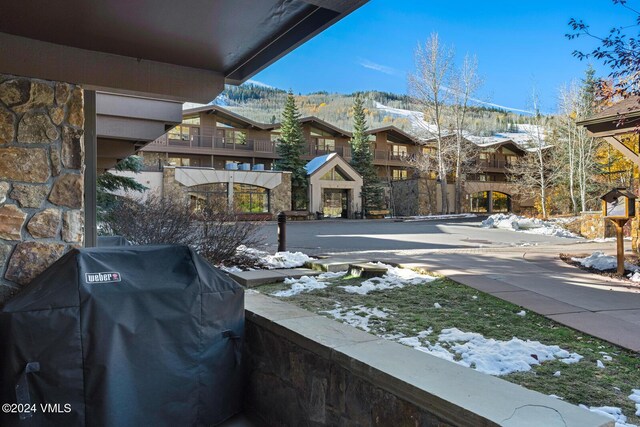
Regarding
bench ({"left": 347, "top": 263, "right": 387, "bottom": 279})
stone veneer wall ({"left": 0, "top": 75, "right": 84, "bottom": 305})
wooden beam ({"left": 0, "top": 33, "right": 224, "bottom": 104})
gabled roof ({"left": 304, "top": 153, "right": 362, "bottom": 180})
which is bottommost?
bench ({"left": 347, "top": 263, "right": 387, "bottom": 279})

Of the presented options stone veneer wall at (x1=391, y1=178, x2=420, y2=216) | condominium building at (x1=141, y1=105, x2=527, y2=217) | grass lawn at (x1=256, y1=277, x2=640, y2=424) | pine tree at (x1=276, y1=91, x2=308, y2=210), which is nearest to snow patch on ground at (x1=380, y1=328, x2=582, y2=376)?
grass lawn at (x1=256, y1=277, x2=640, y2=424)

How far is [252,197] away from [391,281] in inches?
946

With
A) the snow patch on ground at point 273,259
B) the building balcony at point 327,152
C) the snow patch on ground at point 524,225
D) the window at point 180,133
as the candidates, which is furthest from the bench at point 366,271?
the building balcony at point 327,152

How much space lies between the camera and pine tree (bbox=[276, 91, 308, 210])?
102ft

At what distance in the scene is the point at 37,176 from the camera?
2850mm

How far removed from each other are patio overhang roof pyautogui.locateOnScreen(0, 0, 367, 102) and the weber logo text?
1445 millimetres

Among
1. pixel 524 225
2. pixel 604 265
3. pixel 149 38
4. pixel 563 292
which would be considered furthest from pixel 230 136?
pixel 149 38

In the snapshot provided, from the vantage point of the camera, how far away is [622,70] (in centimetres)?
549

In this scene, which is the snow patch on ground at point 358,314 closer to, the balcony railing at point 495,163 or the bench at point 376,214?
the bench at point 376,214

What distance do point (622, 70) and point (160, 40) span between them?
5472mm

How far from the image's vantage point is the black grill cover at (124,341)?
6.93 feet

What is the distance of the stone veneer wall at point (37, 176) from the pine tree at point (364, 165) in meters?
31.1

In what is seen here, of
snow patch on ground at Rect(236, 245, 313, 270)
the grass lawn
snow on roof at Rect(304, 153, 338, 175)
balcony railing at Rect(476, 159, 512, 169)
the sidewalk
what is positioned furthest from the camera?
balcony railing at Rect(476, 159, 512, 169)

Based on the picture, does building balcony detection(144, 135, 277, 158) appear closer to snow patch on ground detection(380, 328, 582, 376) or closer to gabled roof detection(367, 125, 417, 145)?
gabled roof detection(367, 125, 417, 145)
